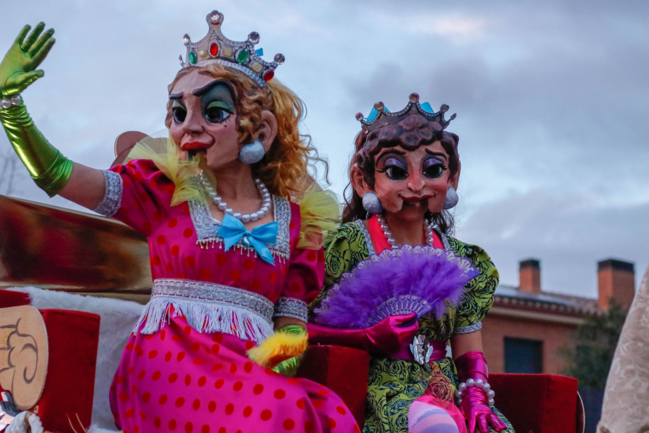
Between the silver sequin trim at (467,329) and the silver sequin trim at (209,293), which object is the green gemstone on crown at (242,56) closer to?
the silver sequin trim at (209,293)

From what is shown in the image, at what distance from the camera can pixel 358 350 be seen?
3.04 m

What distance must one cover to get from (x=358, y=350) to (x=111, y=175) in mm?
1121

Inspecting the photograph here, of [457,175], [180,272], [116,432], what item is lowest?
[116,432]

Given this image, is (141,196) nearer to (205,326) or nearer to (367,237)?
(205,326)

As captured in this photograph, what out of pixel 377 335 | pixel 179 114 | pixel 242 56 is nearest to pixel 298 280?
pixel 377 335

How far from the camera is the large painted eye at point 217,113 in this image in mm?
2898

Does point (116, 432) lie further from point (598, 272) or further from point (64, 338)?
point (598, 272)

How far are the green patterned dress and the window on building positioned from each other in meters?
16.7

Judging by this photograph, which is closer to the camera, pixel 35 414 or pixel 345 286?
pixel 35 414

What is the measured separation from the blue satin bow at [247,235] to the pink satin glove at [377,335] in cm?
56

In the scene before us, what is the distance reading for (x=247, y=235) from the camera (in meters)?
2.81

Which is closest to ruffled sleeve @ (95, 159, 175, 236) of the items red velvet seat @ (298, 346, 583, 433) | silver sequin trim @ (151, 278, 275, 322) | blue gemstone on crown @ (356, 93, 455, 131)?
silver sequin trim @ (151, 278, 275, 322)

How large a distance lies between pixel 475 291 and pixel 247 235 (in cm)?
125

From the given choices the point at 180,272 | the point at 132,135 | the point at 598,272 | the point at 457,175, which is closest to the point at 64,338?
the point at 180,272
